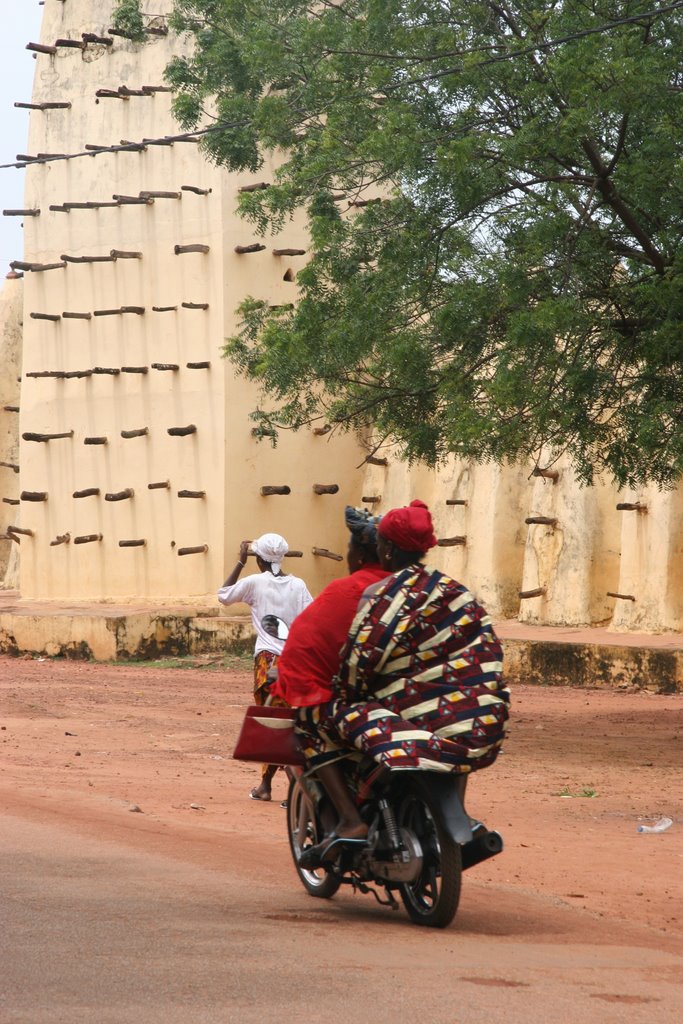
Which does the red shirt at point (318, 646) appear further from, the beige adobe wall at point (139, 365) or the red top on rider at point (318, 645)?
the beige adobe wall at point (139, 365)

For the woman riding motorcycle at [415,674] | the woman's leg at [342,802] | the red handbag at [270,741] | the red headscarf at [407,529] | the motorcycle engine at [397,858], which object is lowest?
the motorcycle engine at [397,858]

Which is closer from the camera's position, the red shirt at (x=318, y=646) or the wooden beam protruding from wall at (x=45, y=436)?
the red shirt at (x=318, y=646)

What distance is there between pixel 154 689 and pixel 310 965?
42.1 feet

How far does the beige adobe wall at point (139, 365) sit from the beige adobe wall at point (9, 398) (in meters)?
8.97

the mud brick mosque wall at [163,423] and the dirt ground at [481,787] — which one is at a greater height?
the mud brick mosque wall at [163,423]

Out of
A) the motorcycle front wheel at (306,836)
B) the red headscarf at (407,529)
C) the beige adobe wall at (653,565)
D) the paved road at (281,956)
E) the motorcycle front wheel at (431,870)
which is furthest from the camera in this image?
the beige adobe wall at (653,565)

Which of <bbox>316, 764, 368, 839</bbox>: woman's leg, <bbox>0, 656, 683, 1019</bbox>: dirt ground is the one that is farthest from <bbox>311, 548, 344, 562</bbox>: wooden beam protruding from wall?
<bbox>316, 764, 368, 839</bbox>: woman's leg

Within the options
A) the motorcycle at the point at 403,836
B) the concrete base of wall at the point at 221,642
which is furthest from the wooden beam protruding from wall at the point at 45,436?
the motorcycle at the point at 403,836

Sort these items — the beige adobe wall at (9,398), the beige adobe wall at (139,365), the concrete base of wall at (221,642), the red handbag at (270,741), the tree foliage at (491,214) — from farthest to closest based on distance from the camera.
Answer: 1. the beige adobe wall at (9,398)
2. the beige adobe wall at (139,365)
3. the concrete base of wall at (221,642)
4. the tree foliage at (491,214)
5. the red handbag at (270,741)

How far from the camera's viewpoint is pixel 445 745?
580cm

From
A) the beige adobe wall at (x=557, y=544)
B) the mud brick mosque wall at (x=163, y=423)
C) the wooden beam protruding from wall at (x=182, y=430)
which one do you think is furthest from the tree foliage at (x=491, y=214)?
the wooden beam protruding from wall at (x=182, y=430)

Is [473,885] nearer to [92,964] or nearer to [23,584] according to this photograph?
[92,964]

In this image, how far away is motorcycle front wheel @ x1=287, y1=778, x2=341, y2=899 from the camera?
638 centimetres

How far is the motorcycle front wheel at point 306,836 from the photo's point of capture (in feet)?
20.9
